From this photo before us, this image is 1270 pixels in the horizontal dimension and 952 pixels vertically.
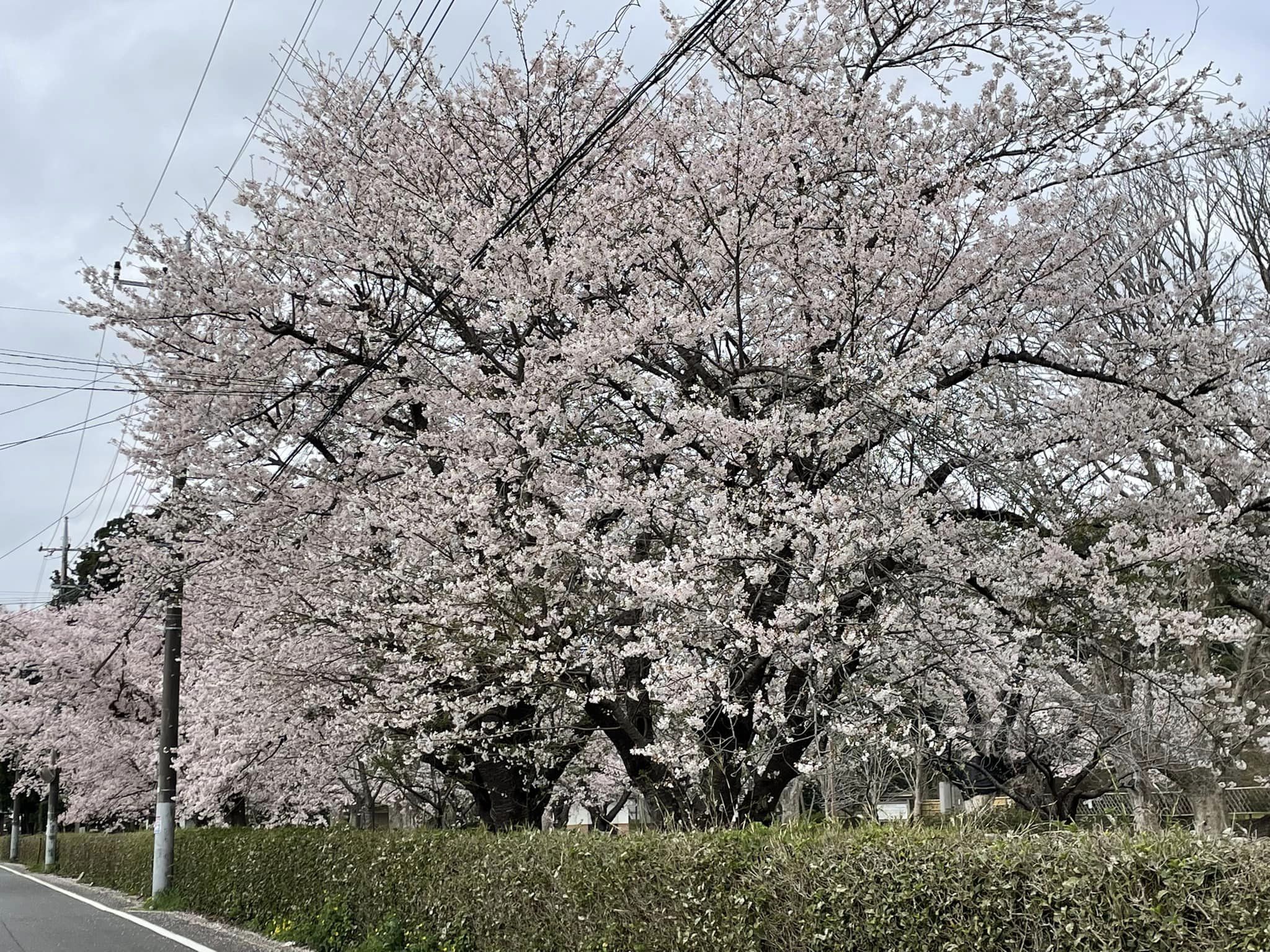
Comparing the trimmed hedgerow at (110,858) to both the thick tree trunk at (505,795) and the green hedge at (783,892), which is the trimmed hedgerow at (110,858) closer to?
the thick tree trunk at (505,795)

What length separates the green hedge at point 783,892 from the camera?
391 centimetres

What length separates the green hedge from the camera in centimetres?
391

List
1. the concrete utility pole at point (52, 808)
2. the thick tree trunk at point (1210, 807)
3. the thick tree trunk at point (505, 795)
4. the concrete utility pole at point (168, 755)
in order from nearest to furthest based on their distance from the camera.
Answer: the thick tree trunk at point (505, 795)
the thick tree trunk at point (1210, 807)
the concrete utility pole at point (168, 755)
the concrete utility pole at point (52, 808)

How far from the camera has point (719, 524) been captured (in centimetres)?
798

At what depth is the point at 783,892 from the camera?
5.80 m

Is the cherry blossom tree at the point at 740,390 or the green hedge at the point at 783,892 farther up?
the cherry blossom tree at the point at 740,390

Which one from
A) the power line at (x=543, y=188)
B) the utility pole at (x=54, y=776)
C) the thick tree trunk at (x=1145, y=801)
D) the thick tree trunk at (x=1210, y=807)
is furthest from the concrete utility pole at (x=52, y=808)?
the thick tree trunk at (x=1210, y=807)

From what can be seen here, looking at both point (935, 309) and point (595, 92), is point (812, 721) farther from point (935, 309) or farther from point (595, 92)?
point (595, 92)

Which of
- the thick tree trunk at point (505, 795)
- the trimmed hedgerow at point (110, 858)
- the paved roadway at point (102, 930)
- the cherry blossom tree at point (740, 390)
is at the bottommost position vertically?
the trimmed hedgerow at point (110, 858)

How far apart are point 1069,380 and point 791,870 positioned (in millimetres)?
6188

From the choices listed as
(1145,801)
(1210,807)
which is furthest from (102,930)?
(1210,807)

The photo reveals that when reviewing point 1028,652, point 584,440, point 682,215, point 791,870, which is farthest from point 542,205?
point 791,870

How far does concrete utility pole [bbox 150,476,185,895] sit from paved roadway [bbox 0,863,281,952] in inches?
31.9

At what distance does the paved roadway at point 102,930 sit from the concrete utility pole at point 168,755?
2.66ft
